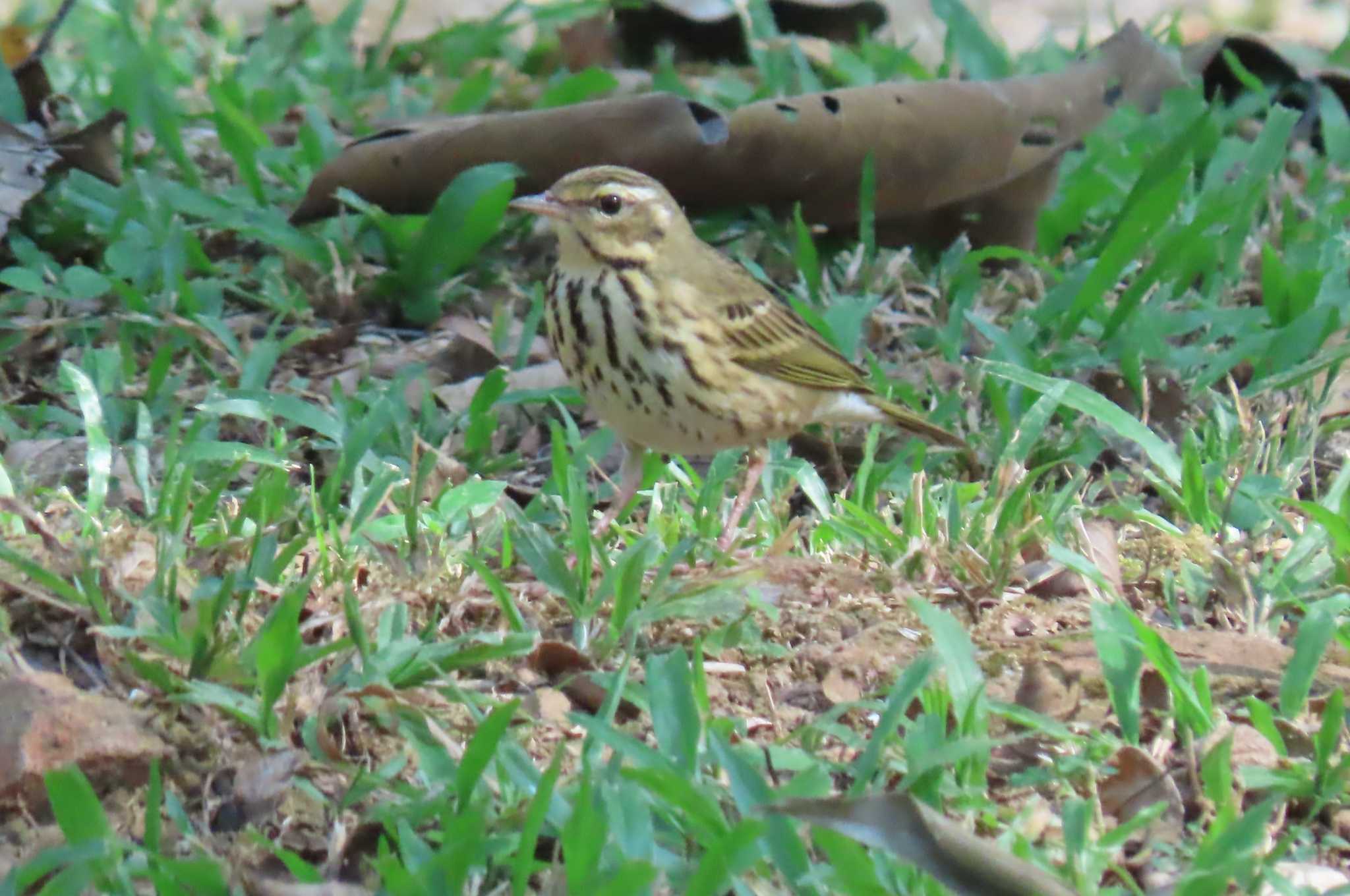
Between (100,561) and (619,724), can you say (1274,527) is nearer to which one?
(619,724)

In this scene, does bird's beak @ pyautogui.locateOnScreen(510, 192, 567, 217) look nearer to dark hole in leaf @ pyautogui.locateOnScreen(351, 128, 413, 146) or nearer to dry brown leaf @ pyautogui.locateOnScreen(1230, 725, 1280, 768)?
dark hole in leaf @ pyautogui.locateOnScreen(351, 128, 413, 146)

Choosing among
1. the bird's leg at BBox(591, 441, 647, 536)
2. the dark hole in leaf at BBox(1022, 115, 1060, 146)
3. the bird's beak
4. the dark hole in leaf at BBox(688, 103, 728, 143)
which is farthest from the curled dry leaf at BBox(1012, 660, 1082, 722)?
the dark hole in leaf at BBox(1022, 115, 1060, 146)

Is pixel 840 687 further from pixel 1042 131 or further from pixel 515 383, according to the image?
pixel 1042 131

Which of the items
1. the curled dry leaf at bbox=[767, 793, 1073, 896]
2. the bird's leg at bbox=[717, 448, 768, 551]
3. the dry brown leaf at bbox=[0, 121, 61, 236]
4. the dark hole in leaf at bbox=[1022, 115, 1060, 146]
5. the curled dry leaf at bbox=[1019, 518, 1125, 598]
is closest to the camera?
the curled dry leaf at bbox=[767, 793, 1073, 896]

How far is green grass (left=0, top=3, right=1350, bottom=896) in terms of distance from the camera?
8.32 feet

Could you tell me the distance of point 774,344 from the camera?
459cm

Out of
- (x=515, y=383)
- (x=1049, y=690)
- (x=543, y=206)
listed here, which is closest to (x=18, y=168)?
(x=515, y=383)

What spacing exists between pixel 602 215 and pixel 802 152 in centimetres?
121

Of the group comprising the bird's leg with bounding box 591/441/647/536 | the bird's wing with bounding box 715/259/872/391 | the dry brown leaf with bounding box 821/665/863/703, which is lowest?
the bird's leg with bounding box 591/441/647/536

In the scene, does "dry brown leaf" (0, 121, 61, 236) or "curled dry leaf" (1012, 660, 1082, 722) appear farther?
"dry brown leaf" (0, 121, 61, 236)

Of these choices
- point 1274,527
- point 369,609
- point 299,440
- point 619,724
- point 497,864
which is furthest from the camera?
point 299,440

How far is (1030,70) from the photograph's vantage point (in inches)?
265

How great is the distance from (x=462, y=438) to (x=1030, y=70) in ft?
10.9

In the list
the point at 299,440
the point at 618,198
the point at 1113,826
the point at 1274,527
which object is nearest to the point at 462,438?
the point at 299,440
